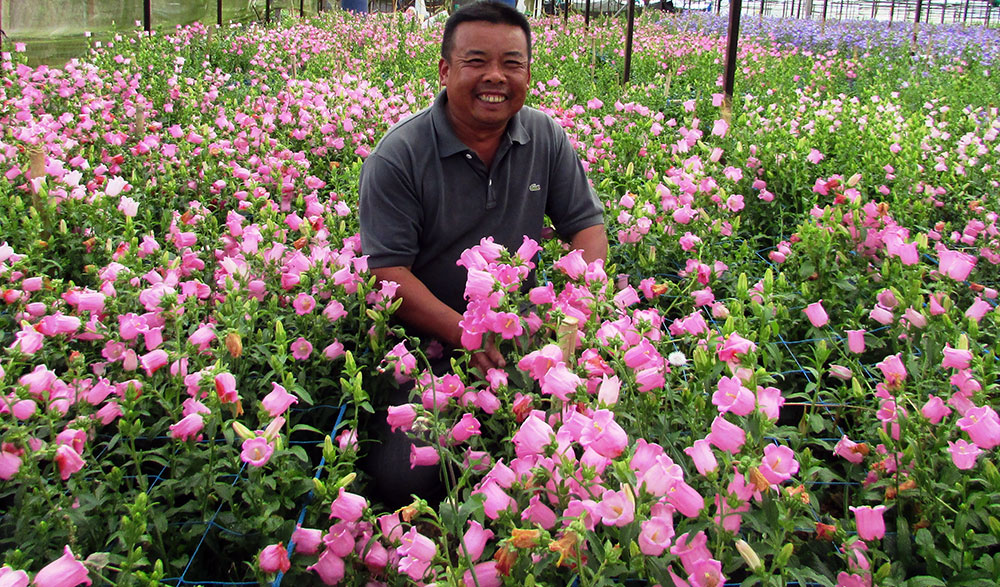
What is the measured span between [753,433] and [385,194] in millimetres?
1293

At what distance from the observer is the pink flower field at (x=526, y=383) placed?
1.28m

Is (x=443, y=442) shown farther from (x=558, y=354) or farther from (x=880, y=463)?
(x=880, y=463)

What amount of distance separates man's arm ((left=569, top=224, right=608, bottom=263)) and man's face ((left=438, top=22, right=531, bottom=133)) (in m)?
0.47

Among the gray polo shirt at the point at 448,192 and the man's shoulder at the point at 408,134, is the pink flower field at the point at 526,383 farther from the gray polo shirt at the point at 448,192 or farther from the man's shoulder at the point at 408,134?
the man's shoulder at the point at 408,134

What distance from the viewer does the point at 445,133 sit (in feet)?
7.68

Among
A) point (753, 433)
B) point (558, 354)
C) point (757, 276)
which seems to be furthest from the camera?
point (757, 276)

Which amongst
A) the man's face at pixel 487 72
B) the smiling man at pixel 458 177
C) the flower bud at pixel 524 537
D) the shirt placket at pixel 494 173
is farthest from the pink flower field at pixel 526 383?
the man's face at pixel 487 72

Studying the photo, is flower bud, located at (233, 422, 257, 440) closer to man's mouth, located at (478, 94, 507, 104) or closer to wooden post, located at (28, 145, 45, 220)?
man's mouth, located at (478, 94, 507, 104)

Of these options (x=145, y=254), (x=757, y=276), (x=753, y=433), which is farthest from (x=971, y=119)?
(x=145, y=254)

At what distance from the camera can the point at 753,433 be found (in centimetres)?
135

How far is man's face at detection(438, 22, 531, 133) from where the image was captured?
2248mm

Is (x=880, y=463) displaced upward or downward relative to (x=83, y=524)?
upward

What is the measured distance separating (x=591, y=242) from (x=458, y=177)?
0.48 meters

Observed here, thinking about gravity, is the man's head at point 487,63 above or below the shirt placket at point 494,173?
above
